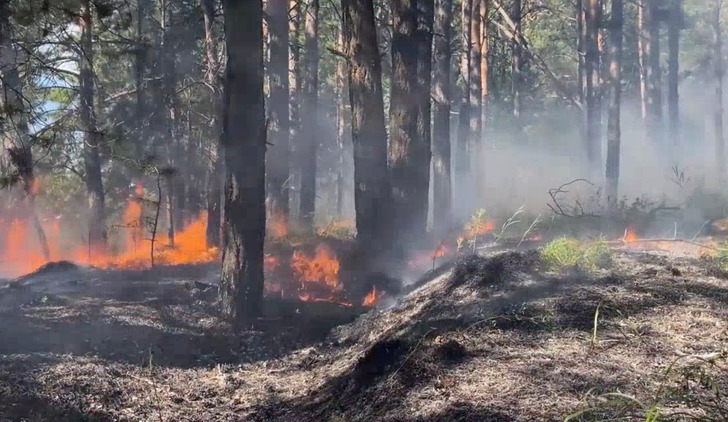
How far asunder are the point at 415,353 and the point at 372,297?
270 inches

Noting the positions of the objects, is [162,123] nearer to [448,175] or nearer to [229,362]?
[448,175]

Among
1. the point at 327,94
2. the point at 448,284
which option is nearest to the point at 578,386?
the point at 448,284

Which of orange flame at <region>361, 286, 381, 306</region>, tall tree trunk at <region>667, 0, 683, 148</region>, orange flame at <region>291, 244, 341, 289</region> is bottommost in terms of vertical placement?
orange flame at <region>361, 286, 381, 306</region>

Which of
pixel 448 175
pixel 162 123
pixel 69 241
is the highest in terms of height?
pixel 162 123

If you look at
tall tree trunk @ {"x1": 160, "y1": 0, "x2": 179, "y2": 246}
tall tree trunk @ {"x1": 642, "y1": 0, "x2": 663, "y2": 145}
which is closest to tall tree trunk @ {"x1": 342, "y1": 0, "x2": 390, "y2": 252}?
tall tree trunk @ {"x1": 160, "y1": 0, "x2": 179, "y2": 246}

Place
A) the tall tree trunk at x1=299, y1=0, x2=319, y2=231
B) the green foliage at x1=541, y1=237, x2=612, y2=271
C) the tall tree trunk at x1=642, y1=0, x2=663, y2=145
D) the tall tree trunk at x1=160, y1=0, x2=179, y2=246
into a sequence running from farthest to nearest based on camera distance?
the tall tree trunk at x1=642, y1=0, x2=663, y2=145, the tall tree trunk at x1=299, y1=0, x2=319, y2=231, the tall tree trunk at x1=160, y1=0, x2=179, y2=246, the green foliage at x1=541, y1=237, x2=612, y2=271

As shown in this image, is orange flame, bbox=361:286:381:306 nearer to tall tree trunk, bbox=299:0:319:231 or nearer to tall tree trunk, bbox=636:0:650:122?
tall tree trunk, bbox=299:0:319:231

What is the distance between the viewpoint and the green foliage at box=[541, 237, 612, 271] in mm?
7512

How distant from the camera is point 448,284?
8406mm

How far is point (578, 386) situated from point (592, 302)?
192cm

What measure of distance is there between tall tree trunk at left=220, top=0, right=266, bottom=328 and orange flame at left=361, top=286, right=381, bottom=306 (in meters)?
2.50

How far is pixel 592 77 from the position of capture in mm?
32531

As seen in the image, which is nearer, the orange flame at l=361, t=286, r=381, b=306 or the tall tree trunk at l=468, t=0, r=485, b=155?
the orange flame at l=361, t=286, r=381, b=306

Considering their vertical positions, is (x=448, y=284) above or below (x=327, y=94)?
below
